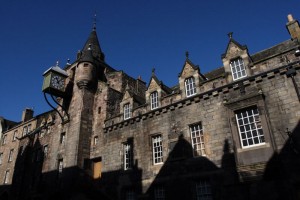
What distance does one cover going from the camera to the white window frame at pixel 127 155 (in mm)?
16984

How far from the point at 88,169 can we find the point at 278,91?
45.8 ft

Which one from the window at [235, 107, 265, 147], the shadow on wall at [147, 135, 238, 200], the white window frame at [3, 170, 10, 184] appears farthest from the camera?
the white window frame at [3, 170, 10, 184]

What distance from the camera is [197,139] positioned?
1416 centimetres

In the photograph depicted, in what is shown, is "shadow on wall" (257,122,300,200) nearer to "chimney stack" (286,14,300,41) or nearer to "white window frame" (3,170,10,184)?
"chimney stack" (286,14,300,41)

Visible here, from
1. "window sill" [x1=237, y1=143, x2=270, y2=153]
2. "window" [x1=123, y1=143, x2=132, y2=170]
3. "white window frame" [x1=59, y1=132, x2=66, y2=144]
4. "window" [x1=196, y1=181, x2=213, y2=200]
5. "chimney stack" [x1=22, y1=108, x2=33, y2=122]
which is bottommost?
"window" [x1=196, y1=181, x2=213, y2=200]

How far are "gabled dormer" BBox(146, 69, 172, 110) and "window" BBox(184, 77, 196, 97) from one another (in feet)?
6.30

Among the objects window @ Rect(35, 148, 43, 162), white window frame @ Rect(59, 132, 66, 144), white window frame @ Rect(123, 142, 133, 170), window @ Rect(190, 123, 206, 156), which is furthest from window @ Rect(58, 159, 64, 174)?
window @ Rect(190, 123, 206, 156)

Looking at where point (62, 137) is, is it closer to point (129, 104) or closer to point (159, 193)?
point (129, 104)

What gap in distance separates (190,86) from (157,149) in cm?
440

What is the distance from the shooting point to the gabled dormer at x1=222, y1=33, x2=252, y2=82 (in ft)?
44.8

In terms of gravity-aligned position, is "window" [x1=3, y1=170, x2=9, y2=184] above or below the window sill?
above

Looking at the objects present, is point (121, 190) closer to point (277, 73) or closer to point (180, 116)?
point (180, 116)

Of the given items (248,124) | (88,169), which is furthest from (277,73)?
(88,169)

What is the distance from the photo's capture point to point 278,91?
12.1 meters
